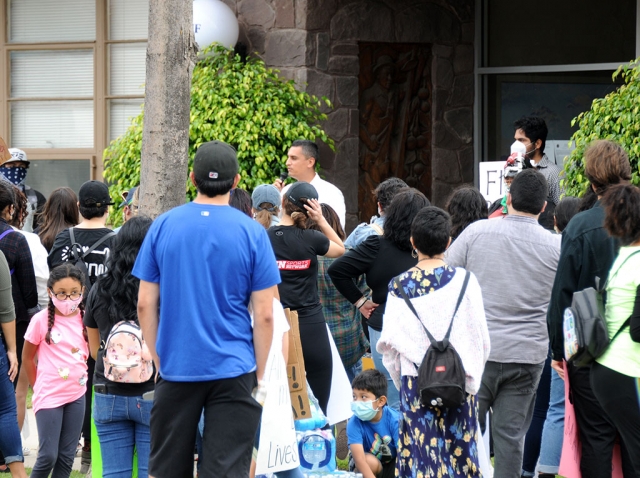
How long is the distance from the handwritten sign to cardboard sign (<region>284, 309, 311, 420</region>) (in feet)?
1.89

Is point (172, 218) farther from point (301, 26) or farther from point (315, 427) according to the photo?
point (301, 26)

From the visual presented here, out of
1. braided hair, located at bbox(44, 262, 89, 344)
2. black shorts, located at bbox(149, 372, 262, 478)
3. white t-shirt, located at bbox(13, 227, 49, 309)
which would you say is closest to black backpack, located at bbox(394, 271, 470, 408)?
black shorts, located at bbox(149, 372, 262, 478)

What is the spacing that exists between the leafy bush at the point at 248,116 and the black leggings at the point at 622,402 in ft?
16.8

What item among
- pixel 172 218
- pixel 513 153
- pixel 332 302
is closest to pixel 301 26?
pixel 513 153

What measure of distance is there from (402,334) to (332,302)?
1.89m

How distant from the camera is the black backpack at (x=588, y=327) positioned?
4523 millimetres

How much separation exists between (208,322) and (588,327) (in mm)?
1700

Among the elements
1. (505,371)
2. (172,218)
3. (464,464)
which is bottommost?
(464,464)

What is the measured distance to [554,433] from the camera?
19.2 feet

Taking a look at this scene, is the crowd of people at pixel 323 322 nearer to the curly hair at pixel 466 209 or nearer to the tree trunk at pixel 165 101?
the curly hair at pixel 466 209

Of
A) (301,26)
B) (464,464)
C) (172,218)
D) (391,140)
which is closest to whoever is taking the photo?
(172,218)

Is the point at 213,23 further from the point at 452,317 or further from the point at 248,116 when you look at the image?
the point at 452,317

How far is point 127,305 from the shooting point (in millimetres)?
4883

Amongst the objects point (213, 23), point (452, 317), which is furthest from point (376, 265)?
point (213, 23)
